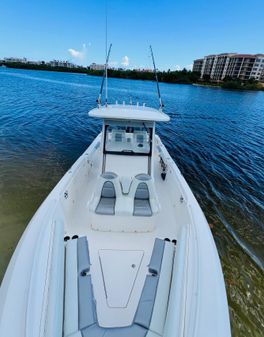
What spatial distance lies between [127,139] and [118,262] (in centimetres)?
262

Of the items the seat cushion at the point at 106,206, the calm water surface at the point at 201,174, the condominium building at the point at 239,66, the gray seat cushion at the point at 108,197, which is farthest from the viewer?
the condominium building at the point at 239,66

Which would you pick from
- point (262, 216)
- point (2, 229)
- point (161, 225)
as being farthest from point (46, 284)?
point (262, 216)

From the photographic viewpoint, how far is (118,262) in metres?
3.03

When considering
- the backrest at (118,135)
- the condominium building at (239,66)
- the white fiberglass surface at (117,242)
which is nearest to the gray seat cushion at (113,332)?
the white fiberglass surface at (117,242)

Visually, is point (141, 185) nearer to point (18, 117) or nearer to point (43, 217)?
point (43, 217)

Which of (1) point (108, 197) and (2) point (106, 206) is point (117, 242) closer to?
(2) point (106, 206)

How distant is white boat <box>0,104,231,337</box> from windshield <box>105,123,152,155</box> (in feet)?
0.07

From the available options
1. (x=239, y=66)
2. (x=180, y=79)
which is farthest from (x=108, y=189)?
(x=239, y=66)

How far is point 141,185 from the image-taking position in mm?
3971

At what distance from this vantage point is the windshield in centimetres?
464

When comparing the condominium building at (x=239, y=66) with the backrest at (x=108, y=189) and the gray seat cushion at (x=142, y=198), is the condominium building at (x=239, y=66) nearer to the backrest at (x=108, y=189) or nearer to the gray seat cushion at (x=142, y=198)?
the gray seat cushion at (x=142, y=198)

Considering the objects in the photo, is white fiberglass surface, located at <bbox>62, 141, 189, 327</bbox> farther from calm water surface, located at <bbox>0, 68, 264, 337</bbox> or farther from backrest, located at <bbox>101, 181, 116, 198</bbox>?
calm water surface, located at <bbox>0, 68, 264, 337</bbox>

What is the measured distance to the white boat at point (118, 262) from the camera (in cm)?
190

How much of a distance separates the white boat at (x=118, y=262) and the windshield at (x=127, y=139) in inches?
0.9
